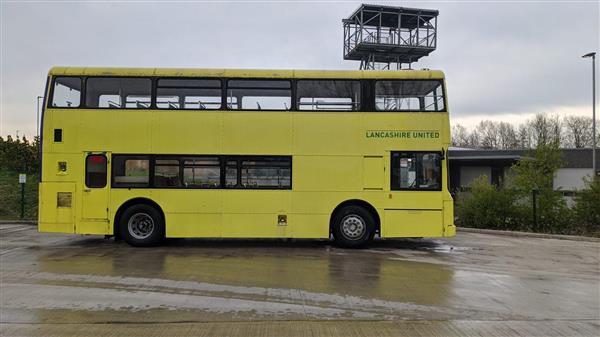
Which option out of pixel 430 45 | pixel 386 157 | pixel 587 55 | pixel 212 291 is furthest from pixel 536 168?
pixel 430 45

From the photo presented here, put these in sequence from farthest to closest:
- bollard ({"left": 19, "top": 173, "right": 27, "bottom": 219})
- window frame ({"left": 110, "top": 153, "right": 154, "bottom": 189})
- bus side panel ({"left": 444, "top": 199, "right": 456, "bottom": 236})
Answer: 1. bollard ({"left": 19, "top": 173, "right": 27, "bottom": 219})
2. window frame ({"left": 110, "top": 153, "right": 154, "bottom": 189})
3. bus side panel ({"left": 444, "top": 199, "right": 456, "bottom": 236})

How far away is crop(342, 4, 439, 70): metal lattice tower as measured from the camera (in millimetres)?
34375

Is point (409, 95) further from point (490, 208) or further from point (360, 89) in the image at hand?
point (490, 208)

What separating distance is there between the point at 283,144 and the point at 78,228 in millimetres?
5167

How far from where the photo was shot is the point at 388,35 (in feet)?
114

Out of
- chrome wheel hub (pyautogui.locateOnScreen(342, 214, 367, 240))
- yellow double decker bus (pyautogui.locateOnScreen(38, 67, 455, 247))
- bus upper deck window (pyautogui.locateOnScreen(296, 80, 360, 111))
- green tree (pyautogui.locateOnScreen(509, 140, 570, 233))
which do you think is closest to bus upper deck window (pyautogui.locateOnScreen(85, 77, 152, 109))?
yellow double decker bus (pyautogui.locateOnScreen(38, 67, 455, 247))

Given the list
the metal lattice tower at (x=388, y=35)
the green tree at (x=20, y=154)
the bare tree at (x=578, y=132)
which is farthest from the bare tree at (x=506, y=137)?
the green tree at (x=20, y=154)

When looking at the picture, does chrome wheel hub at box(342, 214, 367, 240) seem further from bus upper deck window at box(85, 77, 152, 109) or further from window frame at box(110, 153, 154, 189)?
bus upper deck window at box(85, 77, 152, 109)

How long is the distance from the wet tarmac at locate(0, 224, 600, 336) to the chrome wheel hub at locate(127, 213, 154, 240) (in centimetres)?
42

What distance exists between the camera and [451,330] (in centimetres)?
549

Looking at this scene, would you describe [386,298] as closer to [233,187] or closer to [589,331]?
[589,331]

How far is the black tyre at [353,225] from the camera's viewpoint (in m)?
11.3

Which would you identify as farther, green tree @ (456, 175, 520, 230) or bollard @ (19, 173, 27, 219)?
bollard @ (19, 173, 27, 219)

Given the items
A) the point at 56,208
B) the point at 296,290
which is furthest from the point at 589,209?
the point at 56,208
